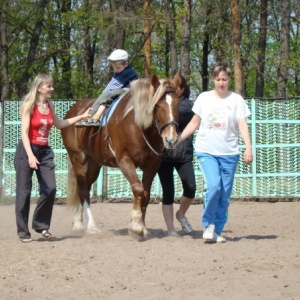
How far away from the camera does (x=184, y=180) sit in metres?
9.18

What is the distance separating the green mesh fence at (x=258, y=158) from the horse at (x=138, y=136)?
4149 mm

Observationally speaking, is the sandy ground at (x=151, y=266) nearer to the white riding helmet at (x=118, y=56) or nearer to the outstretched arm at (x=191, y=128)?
the outstretched arm at (x=191, y=128)

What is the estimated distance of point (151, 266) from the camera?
694cm

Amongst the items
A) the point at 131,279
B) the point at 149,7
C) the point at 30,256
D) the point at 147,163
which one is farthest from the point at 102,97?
the point at 149,7

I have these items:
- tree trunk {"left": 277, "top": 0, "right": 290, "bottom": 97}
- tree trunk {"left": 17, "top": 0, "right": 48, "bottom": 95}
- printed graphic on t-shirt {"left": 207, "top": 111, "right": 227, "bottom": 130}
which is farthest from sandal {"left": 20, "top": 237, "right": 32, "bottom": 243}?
tree trunk {"left": 17, "top": 0, "right": 48, "bottom": 95}

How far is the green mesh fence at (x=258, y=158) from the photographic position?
13.9m

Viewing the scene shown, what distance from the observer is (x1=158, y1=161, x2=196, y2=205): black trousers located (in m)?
9.16

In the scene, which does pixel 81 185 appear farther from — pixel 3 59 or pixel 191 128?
pixel 3 59

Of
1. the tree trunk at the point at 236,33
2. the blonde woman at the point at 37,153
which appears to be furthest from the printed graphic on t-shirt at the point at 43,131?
the tree trunk at the point at 236,33

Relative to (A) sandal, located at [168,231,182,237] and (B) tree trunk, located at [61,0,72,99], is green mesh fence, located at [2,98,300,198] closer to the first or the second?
(A) sandal, located at [168,231,182,237]

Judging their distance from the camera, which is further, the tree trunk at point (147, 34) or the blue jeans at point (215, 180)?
the tree trunk at point (147, 34)

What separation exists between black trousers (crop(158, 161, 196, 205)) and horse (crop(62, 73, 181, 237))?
0.30 m

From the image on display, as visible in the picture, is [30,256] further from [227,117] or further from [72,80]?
[72,80]

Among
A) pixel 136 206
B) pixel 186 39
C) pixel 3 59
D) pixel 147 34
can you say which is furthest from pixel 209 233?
pixel 3 59
